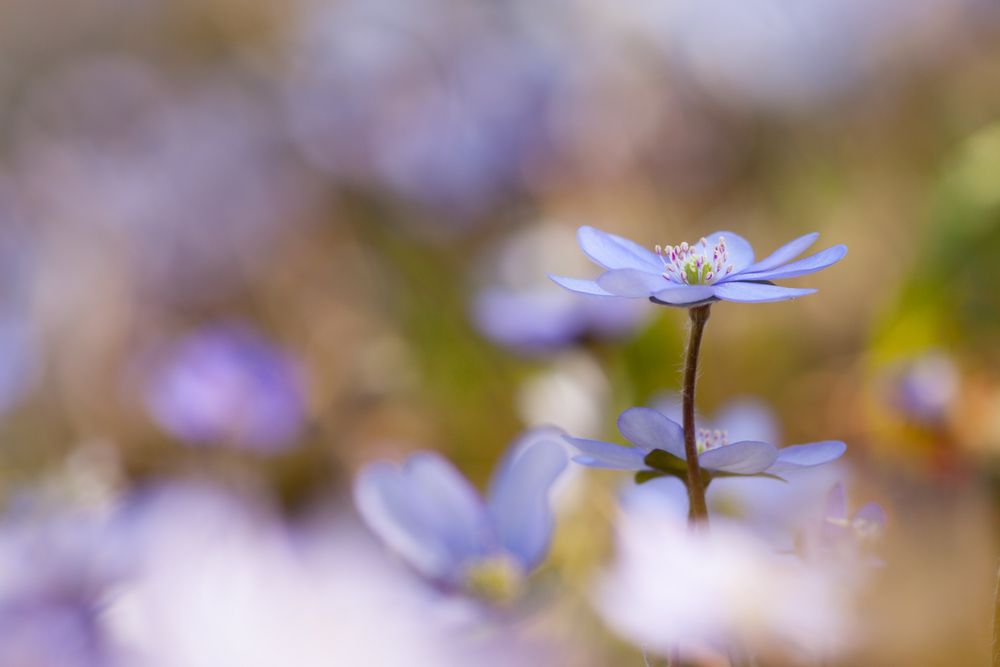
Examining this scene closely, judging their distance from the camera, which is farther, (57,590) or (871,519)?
(57,590)

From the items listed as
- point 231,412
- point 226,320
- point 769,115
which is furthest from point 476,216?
point 231,412

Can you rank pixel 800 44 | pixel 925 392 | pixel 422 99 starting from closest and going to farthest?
pixel 925 392 → pixel 800 44 → pixel 422 99

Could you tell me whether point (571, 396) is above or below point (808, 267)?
above

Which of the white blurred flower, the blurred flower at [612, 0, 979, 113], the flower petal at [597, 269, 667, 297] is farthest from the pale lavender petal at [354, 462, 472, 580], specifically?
the blurred flower at [612, 0, 979, 113]

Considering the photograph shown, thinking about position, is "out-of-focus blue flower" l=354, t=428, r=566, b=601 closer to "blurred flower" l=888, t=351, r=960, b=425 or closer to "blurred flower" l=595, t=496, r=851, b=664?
"blurred flower" l=595, t=496, r=851, b=664

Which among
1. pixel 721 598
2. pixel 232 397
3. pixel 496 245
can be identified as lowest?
pixel 721 598

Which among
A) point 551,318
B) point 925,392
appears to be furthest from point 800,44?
point 925,392

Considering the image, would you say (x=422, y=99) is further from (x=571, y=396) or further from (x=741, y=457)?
(x=741, y=457)

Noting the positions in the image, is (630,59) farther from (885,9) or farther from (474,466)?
(474,466)

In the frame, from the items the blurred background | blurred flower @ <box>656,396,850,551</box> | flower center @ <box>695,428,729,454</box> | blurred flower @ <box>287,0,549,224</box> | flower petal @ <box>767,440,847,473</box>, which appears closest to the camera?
flower petal @ <box>767,440,847,473</box>
